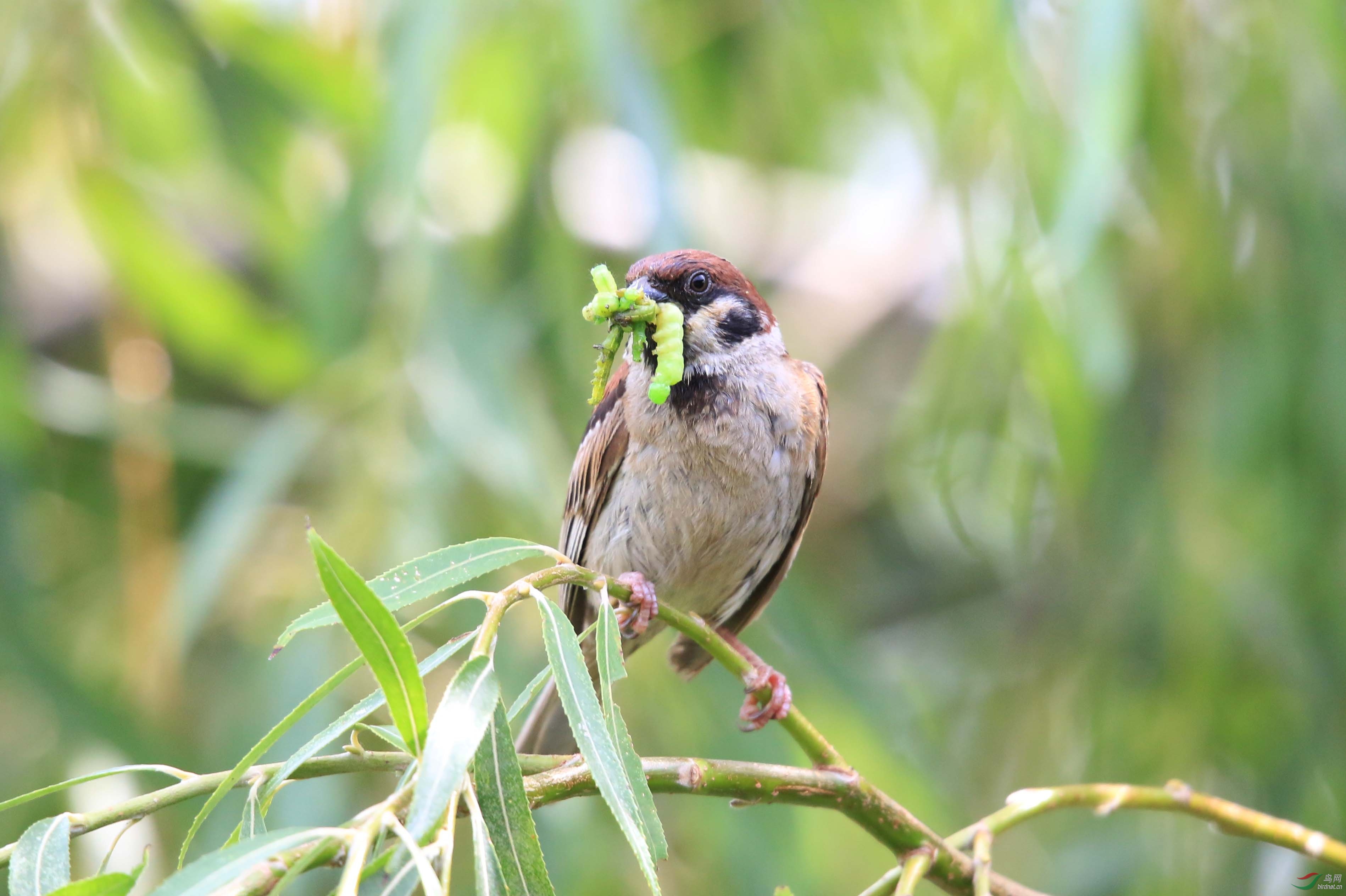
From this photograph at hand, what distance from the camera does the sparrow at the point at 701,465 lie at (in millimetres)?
2762

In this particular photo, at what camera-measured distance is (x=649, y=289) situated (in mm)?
2590

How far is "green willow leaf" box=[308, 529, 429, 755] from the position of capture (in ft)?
3.86

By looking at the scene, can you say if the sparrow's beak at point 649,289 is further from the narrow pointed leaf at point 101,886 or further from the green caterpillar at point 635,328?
the narrow pointed leaf at point 101,886

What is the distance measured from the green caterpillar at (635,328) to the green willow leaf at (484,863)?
785 mm

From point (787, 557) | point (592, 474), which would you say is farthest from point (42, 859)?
point (787, 557)

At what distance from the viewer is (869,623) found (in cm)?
606

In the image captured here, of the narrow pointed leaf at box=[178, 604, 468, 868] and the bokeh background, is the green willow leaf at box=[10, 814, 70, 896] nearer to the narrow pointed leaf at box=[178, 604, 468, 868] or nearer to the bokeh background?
the narrow pointed leaf at box=[178, 604, 468, 868]

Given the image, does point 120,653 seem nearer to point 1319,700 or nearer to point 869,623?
point 869,623

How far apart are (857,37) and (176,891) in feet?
11.5

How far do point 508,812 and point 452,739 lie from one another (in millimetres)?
172

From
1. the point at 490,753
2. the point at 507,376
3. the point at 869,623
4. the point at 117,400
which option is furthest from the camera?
the point at 869,623

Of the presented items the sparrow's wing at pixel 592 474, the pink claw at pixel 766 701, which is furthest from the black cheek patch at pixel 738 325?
the pink claw at pixel 766 701

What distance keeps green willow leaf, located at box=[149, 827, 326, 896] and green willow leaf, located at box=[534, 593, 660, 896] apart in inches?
10.3

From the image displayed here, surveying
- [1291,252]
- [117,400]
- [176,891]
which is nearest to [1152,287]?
[1291,252]
